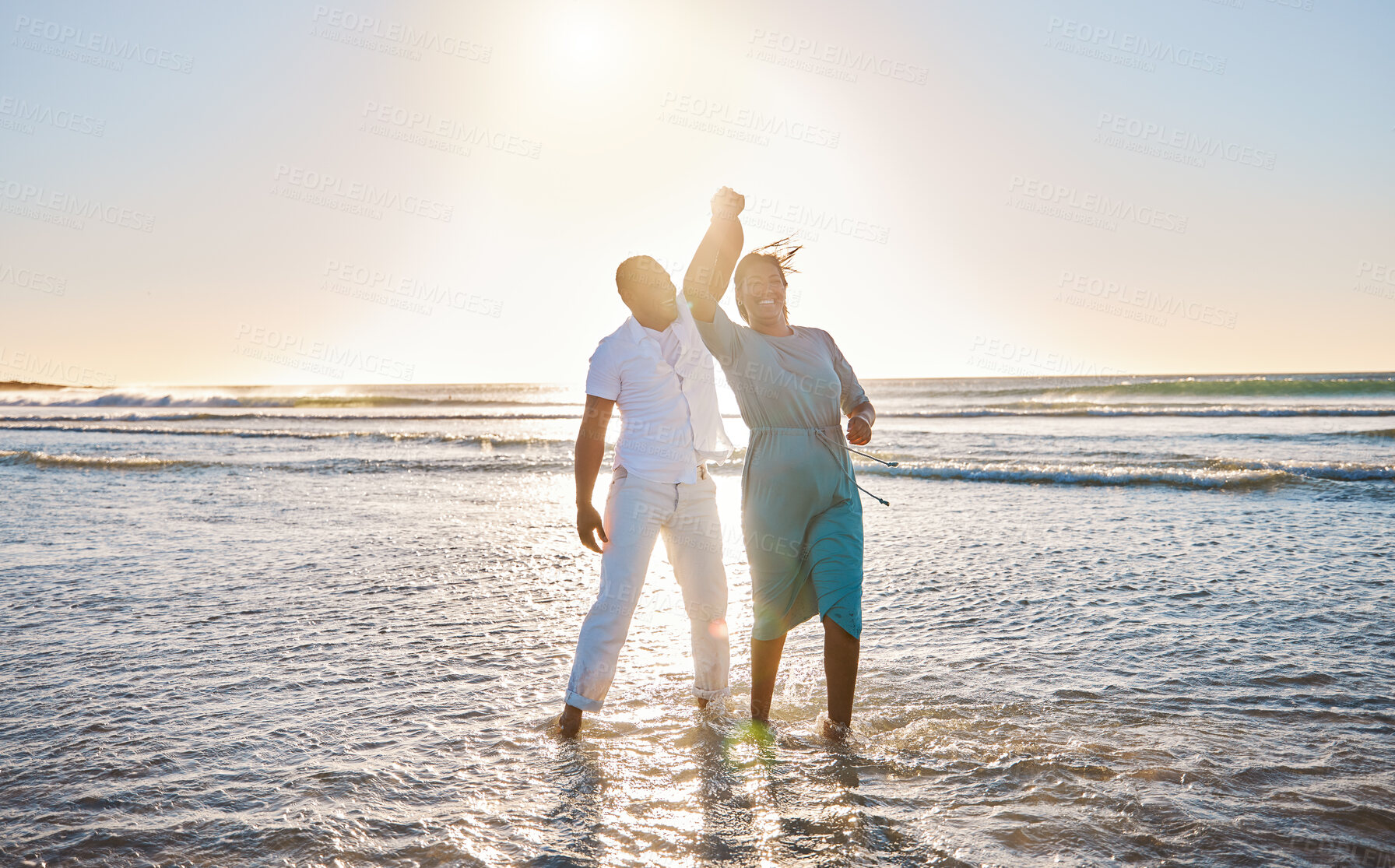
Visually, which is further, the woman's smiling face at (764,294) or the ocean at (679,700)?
the woman's smiling face at (764,294)

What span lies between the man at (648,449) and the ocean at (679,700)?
0.51m

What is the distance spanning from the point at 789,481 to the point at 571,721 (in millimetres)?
1417

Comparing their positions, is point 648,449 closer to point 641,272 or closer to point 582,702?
point 641,272

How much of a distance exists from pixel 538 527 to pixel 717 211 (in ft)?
19.7

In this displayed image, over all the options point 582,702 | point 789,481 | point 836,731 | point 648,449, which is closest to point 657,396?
point 648,449

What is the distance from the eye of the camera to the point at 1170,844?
2.43 m

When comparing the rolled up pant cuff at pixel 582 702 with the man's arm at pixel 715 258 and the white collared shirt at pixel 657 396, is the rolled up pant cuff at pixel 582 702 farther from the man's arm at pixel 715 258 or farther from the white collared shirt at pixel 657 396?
the man's arm at pixel 715 258

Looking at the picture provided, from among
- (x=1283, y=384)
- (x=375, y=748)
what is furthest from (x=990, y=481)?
(x=1283, y=384)

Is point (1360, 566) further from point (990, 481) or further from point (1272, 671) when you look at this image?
point (990, 481)

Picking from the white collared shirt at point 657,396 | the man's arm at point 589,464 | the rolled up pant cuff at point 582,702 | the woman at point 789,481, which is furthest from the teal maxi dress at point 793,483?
the rolled up pant cuff at point 582,702

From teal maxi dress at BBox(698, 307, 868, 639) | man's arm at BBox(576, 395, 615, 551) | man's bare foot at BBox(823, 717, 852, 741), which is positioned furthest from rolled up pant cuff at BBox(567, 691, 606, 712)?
man's bare foot at BBox(823, 717, 852, 741)

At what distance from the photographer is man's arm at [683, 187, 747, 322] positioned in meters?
3.23

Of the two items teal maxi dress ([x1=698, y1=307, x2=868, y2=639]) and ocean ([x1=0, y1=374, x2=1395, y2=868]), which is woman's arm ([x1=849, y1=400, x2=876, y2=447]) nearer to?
A: teal maxi dress ([x1=698, y1=307, x2=868, y2=639])

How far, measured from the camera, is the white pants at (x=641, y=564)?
332cm
